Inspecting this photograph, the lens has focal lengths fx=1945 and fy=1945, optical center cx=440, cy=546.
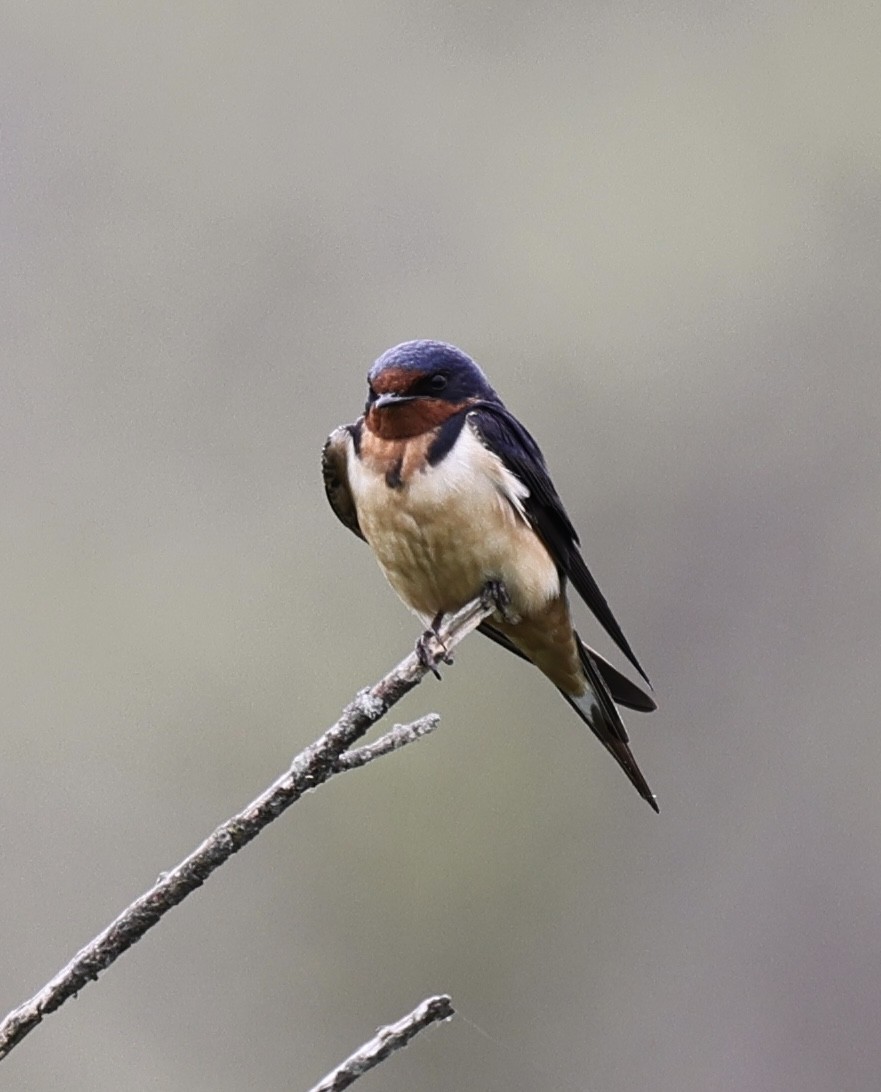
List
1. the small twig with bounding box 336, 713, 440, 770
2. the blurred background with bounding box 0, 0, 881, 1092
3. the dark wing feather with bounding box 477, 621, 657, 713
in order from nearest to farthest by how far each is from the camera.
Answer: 1. the small twig with bounding box 336, 713, 440, 770
2. the dark wing feather with bounding box 477, 621, 657, 713
3. the blurred background with bounding box 0, 0, 881, 1092

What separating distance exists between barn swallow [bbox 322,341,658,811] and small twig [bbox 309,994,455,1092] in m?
1.42

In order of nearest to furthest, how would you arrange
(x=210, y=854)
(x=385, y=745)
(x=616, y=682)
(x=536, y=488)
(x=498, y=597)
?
1. (x=210, y=854)
2. (x=385, y=745)
3. (x=498, y=597)
4. (x=536, y=488)
5. (x=616, y=682)

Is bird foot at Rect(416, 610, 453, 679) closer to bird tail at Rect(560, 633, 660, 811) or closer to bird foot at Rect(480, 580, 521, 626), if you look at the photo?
bird foot at Rect(480, 580, 521, 626)

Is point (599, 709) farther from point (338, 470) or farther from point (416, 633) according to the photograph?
point (416, 633)

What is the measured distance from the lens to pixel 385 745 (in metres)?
1.82

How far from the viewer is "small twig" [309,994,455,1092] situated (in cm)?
148

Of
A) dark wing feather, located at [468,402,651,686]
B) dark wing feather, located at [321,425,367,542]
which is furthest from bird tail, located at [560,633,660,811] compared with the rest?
dark wing feather, located at [321,425,367,542]

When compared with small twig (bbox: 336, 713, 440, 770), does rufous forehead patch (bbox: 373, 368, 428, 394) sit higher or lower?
higher

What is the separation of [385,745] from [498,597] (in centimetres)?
138

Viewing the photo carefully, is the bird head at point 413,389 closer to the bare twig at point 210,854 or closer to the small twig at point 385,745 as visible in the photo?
the bare twig at point 210,854

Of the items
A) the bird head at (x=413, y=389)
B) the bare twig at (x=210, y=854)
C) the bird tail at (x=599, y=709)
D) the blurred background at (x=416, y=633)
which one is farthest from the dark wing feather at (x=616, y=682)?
the blurred background at (x=416, y=633)

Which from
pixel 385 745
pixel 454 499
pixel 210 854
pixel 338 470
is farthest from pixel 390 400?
pixel 210 854

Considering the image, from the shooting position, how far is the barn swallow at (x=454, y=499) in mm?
3090

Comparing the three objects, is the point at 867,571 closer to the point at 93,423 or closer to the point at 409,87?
the point at 93,423
